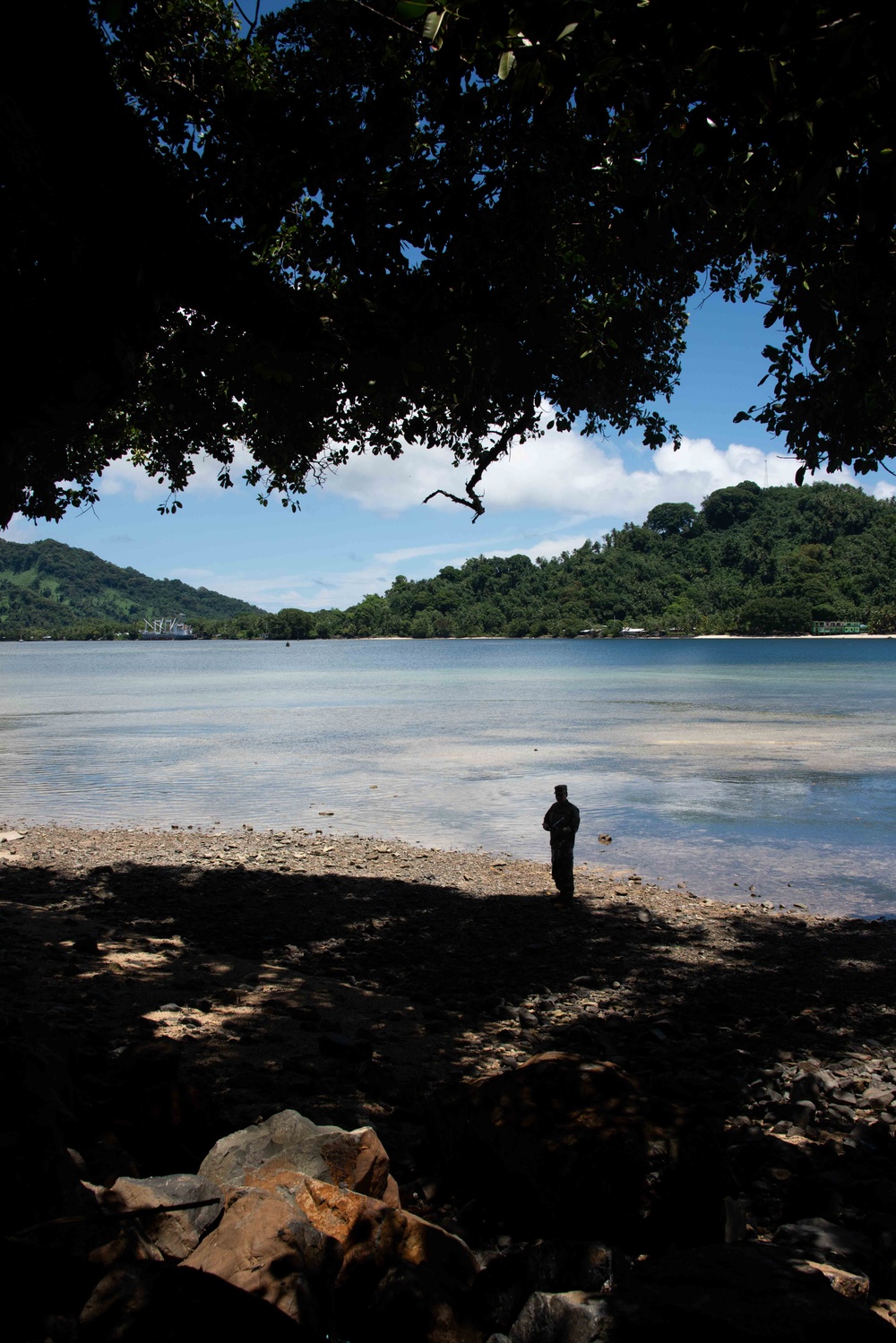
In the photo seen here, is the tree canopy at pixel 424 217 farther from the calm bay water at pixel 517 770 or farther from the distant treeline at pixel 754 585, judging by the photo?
the distant treeline at pixel 754 585

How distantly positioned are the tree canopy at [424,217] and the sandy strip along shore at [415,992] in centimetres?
415

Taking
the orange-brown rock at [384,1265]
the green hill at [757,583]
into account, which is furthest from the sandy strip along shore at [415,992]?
the green hill at [757,583]

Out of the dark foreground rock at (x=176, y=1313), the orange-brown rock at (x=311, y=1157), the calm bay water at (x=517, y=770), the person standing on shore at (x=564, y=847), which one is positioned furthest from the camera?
the calm bay water at (x=517, y=770)

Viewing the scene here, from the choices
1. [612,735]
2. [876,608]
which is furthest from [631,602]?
[612,735]

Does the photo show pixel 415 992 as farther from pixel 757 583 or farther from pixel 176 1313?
pixel 757 583

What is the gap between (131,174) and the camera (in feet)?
21.8

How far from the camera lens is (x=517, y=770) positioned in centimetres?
2645

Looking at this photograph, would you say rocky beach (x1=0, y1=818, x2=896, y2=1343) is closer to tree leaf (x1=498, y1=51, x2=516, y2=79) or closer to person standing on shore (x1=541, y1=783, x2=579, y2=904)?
person standing on shore (x1=541, y1=783, x2=579, y2=904)

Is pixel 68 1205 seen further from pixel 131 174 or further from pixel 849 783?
pixel 849 783

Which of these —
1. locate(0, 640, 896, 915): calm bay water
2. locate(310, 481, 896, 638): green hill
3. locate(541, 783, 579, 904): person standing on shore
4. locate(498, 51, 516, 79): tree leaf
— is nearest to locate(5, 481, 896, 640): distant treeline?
locate(310, 481, 896, 638): green hill

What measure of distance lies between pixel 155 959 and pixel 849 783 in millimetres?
20077

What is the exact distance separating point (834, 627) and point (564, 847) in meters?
168

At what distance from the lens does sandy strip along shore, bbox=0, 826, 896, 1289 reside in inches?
216

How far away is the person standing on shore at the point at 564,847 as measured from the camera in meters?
12.2
